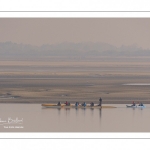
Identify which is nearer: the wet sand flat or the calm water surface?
the calm water surface

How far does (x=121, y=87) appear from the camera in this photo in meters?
20.9

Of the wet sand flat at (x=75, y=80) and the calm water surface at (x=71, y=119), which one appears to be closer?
the calm water surface at (x=71, y=119)

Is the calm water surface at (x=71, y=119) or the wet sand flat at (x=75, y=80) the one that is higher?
the wet sand flat at (x=75, y=80)

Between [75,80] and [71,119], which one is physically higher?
[75,80]

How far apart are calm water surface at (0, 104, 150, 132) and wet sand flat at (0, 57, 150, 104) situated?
2.99 ft

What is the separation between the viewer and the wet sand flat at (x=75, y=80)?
63.7 feet

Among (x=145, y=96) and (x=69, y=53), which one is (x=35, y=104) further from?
(x=145, y=96)

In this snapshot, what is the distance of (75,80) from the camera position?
20.0 meters

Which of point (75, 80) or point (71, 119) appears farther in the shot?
point (75, 80)

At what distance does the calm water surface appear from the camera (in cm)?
1592

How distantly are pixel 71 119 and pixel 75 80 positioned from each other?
3.03 metres

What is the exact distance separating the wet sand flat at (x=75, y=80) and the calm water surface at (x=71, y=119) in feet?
2.99

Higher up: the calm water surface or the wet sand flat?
the wet sand flat

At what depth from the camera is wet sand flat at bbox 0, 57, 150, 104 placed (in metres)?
19.4
